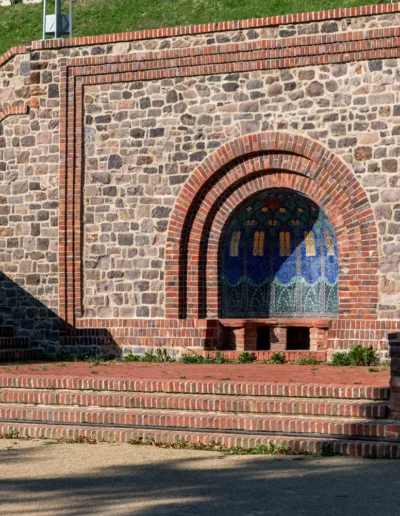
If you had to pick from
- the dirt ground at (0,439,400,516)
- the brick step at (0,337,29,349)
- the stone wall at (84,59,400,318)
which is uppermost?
the stone wall at (84,59,400,318)

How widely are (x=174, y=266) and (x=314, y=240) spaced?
88.8 inches

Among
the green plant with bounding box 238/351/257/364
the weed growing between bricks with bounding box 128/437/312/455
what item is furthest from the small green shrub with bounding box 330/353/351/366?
the weed growing between bricks with bounding box 128/437/312/455

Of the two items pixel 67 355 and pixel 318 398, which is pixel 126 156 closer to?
pixel 67 355

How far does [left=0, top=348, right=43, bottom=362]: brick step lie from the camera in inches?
651

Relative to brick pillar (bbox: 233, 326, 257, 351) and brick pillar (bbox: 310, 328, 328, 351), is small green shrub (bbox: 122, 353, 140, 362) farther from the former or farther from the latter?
brick pillar (bbox: 310, 328, 328, 351)

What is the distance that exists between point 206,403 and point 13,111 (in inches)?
329

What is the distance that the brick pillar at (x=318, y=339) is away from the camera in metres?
16.1

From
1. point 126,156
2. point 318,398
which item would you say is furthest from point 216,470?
point 126,156

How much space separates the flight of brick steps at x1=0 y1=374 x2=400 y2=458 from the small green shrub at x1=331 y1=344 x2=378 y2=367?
11.9ft

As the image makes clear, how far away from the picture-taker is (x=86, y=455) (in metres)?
9.98

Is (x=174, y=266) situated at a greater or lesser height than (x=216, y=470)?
greater

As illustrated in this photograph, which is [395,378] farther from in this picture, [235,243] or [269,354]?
[235,243]

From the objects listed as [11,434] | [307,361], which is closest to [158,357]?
[307,361]

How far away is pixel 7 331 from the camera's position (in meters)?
17.7
